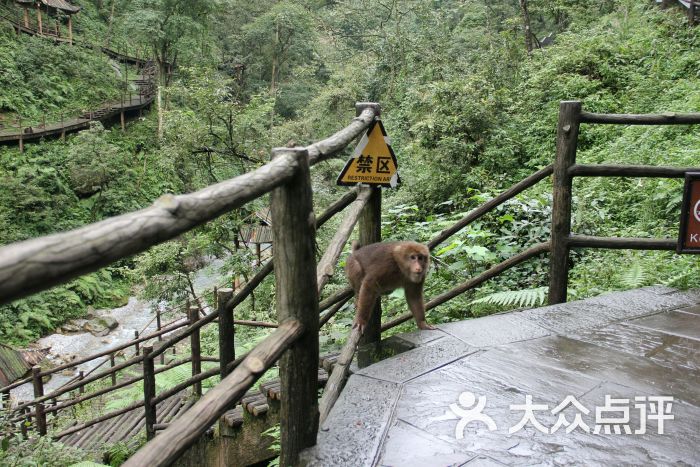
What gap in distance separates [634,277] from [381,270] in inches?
95.9

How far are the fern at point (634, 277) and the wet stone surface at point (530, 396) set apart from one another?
27.7 inches

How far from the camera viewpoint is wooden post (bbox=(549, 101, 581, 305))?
12.5 feet

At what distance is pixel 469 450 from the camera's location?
2.24 m

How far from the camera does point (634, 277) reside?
449 cm

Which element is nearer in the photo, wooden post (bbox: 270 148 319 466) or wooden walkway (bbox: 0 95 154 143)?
wooden post (bbox: 270 148 319 466)

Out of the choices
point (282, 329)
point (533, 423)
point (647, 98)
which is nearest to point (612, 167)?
point (533, 423)

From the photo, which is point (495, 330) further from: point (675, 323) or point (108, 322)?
point (108, 322)

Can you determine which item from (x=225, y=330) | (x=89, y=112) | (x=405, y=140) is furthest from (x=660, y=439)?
(x=89, y=112)

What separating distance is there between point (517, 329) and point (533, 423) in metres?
1.14

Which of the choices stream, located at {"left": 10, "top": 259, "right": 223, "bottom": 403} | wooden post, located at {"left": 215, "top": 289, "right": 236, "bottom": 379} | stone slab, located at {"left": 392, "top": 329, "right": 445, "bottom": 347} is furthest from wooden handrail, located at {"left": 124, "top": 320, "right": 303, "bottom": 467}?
stream, located at {"left": 10, "top": 259, "right": 223, "bottom": 403}

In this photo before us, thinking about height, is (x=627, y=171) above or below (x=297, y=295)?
above

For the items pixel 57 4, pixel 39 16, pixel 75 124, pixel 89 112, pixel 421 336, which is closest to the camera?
pixel 421 336

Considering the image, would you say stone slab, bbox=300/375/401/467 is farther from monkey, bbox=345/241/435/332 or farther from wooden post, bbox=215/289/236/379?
wooden post, bbox=215/289/236/379

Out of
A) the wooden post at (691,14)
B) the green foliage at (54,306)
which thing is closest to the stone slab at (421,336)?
the wooden post at (691,14)
